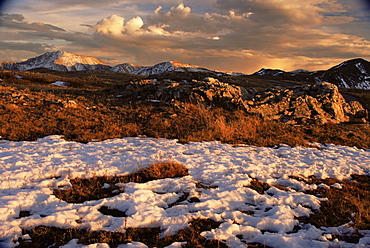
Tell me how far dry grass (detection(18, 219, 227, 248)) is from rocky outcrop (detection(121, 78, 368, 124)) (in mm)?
14968

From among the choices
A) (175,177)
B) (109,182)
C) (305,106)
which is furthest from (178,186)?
(305,106)

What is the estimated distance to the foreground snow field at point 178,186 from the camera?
212 inches

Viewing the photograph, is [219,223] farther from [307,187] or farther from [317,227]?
[307,187]

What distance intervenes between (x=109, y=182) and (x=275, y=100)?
17.4 meters

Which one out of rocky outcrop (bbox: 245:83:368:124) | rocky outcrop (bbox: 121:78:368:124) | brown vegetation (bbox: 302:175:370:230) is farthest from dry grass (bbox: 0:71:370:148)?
brown vegetation (bbox: 302:175:370:230)

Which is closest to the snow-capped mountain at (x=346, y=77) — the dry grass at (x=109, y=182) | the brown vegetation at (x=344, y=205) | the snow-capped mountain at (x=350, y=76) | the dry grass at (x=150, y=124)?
the snow-capped mountain at (x=350, y=76)

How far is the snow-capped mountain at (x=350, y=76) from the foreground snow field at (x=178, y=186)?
17744 cm

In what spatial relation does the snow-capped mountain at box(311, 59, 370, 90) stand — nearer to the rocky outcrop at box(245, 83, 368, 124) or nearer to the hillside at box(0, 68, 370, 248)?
the rocky outcrop at box(245, 83, 368, 124)

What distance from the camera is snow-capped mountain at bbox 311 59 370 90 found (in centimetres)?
15856

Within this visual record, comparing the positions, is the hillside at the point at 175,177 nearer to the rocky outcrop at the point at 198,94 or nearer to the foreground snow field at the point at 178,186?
the foreground snow field at the point at 178,186

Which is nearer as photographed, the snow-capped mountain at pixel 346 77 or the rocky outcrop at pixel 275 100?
the rocky outcrop at pixel 275 100

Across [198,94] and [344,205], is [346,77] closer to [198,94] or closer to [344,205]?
[198,94]

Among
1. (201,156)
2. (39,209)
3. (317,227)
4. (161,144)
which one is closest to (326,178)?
(317,227)

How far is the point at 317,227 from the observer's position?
580 centimetres
